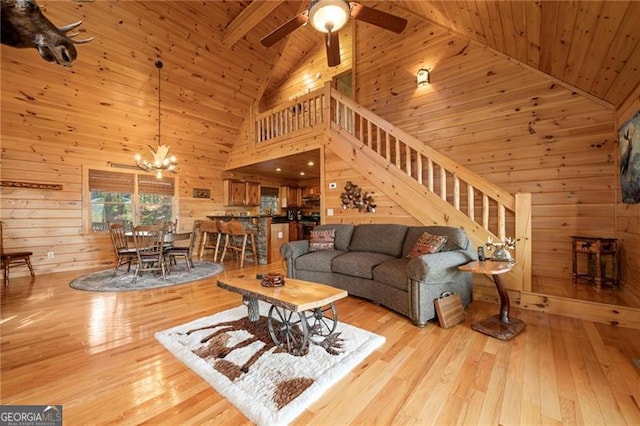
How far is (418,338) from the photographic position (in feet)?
7.56

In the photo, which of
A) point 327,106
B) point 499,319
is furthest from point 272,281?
point 327,106

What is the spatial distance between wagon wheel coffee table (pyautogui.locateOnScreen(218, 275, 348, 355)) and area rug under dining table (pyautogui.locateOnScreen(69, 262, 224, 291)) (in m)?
2.20

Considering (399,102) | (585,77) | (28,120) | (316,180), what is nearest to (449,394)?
(585,77)

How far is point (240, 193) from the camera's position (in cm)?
779

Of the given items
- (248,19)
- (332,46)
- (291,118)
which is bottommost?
(332,46)

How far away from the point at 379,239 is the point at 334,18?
8.33ft

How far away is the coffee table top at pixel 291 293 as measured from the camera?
1895 millimetres

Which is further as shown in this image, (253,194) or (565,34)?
(253,194)

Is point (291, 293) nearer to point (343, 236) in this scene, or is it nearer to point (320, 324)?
point (320, 324)

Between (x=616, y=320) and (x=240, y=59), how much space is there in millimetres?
6836

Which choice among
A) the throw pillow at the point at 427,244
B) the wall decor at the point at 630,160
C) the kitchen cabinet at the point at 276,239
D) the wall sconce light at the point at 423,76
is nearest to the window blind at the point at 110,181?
the kitchen cabinet at the point at 276,239

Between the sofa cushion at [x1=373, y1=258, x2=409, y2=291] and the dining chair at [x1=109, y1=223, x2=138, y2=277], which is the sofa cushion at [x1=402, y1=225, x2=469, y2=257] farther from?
the dining chair at [x1=109, y1=223, x2=138, y2=277]

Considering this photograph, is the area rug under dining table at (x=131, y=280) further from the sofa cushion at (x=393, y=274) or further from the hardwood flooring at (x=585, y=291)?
the hardwood flooring at (x=585, y=291)

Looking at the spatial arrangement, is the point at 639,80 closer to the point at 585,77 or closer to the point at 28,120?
the point at 585,77
